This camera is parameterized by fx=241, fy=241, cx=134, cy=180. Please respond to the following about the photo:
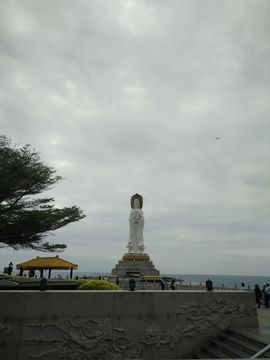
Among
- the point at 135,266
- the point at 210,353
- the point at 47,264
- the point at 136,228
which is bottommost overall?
the point at 210,353

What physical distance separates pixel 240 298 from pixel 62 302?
524cm

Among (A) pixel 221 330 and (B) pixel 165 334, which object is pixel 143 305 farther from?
(A) pixel 221 330

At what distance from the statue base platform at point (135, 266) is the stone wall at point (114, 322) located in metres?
18.4

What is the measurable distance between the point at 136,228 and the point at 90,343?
23.4 metres

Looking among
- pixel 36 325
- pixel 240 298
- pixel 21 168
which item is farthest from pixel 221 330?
pixel 21 168

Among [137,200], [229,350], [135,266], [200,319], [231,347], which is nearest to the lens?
[229,350]

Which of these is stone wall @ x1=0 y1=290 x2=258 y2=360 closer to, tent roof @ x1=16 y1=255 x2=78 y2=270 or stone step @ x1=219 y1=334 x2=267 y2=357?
stone step @ x1=219 y1=334 x2=267 y2=357

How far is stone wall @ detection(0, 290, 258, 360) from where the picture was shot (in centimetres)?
578

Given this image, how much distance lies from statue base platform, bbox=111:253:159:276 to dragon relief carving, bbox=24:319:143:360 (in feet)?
61.7

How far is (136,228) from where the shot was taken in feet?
96.2

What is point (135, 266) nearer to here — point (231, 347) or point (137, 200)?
point (137, 200)

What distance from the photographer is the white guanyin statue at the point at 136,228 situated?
2861 cm

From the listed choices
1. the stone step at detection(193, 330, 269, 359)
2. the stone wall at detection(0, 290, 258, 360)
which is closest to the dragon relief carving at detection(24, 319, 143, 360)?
the stone wall at detection(0, 290, 258, 360)

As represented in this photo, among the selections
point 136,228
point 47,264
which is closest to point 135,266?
point 136,228
